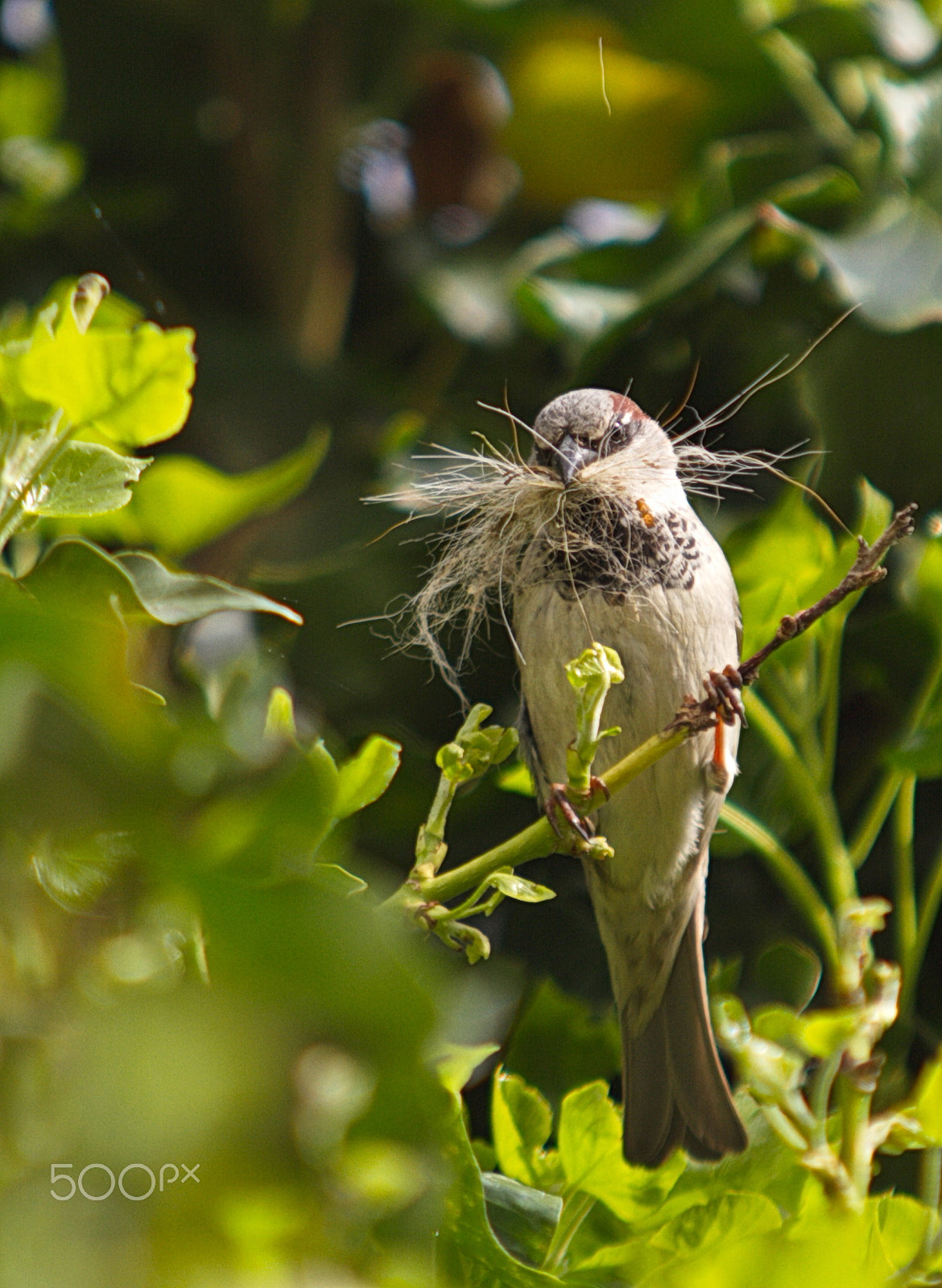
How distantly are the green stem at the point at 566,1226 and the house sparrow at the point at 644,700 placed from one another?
97 millimetres

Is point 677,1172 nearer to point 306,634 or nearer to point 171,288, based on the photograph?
point 306,634

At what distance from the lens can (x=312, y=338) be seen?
60.7 inches

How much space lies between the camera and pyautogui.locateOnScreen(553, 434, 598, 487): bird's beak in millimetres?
699

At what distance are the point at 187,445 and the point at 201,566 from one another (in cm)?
26

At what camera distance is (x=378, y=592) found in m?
0.98

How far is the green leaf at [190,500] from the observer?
80cm

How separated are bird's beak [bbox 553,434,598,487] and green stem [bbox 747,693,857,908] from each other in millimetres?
186

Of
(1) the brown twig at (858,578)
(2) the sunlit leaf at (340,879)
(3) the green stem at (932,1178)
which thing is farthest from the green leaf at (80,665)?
(3) the green stem at (932,1178)

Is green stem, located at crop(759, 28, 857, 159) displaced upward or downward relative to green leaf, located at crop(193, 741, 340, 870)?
downward

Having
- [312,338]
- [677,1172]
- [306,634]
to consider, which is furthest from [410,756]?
[312,338]

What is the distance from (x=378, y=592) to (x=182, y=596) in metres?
0.41

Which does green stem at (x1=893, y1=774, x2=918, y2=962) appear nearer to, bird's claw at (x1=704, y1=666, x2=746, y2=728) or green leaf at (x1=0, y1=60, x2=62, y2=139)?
bird's claw at (x1=704, y1=666, x2=746, y2=728)

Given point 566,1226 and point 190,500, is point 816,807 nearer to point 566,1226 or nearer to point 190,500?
point 566,1226

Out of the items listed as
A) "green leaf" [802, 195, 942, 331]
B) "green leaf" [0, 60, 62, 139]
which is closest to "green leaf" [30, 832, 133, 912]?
"green leaf" [802, 195, 942, 331]
